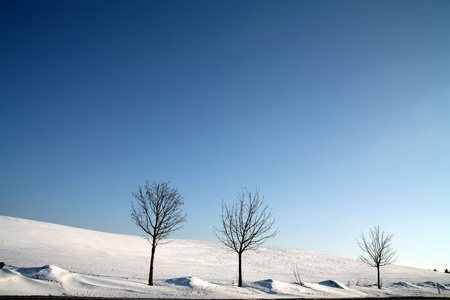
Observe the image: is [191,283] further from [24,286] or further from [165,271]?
[165,271]

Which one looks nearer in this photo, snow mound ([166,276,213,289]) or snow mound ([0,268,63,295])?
snow mound ([0,268,63,295])

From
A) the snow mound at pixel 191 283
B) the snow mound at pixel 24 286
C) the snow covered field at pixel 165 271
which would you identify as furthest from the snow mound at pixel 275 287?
the snow mound at pixel 24 286

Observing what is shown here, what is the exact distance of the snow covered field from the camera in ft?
48.0

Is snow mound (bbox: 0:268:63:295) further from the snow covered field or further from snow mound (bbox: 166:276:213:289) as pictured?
snow mound (bbox: 166:276:213:289)

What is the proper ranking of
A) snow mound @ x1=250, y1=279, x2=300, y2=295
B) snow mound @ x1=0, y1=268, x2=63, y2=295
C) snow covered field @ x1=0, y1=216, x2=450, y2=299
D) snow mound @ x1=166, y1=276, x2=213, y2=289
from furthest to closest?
snow mound @ x1=250, y1=279, x2=300, y2=295 → snow mound @ x1=166, y1=276, x2=213, y2=289 → snow covered field @ x1=0, y1=216, x2=450, y2=299 → snow mound @ x1=0, y1=268, x2=63, y2=295

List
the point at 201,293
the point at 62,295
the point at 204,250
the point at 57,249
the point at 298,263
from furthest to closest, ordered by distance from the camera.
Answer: the point at 204,250, the point at 298,263, the point at 57,249, the point at 201,293, the point at 62,295

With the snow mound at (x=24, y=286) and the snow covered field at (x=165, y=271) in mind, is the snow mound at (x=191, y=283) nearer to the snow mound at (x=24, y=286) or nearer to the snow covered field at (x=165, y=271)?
the snow covered field at (x=165, y=271)

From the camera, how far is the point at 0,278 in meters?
12.5

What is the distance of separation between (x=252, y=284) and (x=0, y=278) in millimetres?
15866

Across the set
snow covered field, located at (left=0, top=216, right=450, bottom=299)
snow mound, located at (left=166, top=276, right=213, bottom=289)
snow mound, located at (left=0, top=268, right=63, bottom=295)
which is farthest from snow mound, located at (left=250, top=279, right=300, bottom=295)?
snow mound, located at (left=0, top=268, right=63, bottom=295)

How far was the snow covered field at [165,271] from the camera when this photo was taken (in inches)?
576

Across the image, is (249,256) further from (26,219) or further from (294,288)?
(26,219)

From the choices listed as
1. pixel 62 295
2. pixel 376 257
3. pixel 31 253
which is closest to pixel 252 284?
pixel 62 295

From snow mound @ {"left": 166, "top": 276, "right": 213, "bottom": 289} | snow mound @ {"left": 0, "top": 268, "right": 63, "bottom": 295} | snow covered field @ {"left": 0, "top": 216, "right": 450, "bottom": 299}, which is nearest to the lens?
snow mound @ {"left": 0, "top": 268, "right": 63, "bottom": 295}
